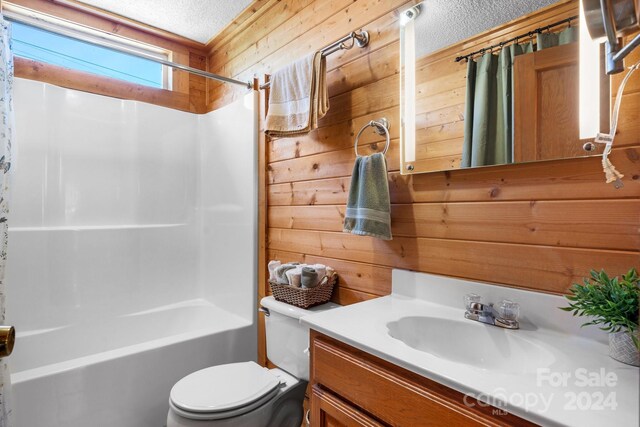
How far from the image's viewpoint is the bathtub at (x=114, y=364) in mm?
1505

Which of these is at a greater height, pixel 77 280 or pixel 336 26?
pixel 336 26

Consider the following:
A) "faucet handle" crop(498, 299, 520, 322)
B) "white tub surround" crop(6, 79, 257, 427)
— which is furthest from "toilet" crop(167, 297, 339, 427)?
"faucet handle" crop(498, 299, 520, 322)

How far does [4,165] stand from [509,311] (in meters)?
1.95

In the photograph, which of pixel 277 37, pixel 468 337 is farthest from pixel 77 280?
pixel 468 337

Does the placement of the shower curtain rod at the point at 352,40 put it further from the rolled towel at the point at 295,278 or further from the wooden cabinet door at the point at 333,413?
the wooden cabinet door at the point at 333,413

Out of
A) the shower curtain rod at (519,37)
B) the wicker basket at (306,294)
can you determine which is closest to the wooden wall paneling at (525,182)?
the shower curtain rod at (519,37)

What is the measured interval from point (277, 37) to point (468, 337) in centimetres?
195

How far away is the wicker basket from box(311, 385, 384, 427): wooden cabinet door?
19.5 inches

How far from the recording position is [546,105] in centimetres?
101

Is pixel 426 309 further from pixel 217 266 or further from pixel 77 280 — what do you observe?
pixel 77 280

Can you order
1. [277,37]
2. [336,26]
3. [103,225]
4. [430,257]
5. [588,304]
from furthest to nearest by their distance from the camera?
1. [103,225]
2. [277,37]
3. [336,26]
4. [430,257]
5. [588,304]

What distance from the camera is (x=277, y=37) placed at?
2104 millimetres

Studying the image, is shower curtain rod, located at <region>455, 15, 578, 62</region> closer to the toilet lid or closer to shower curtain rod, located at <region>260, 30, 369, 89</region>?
shower curtain rod, located at <region>260, 30, 369, 89</region>

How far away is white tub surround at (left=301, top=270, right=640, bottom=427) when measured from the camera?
609mm
